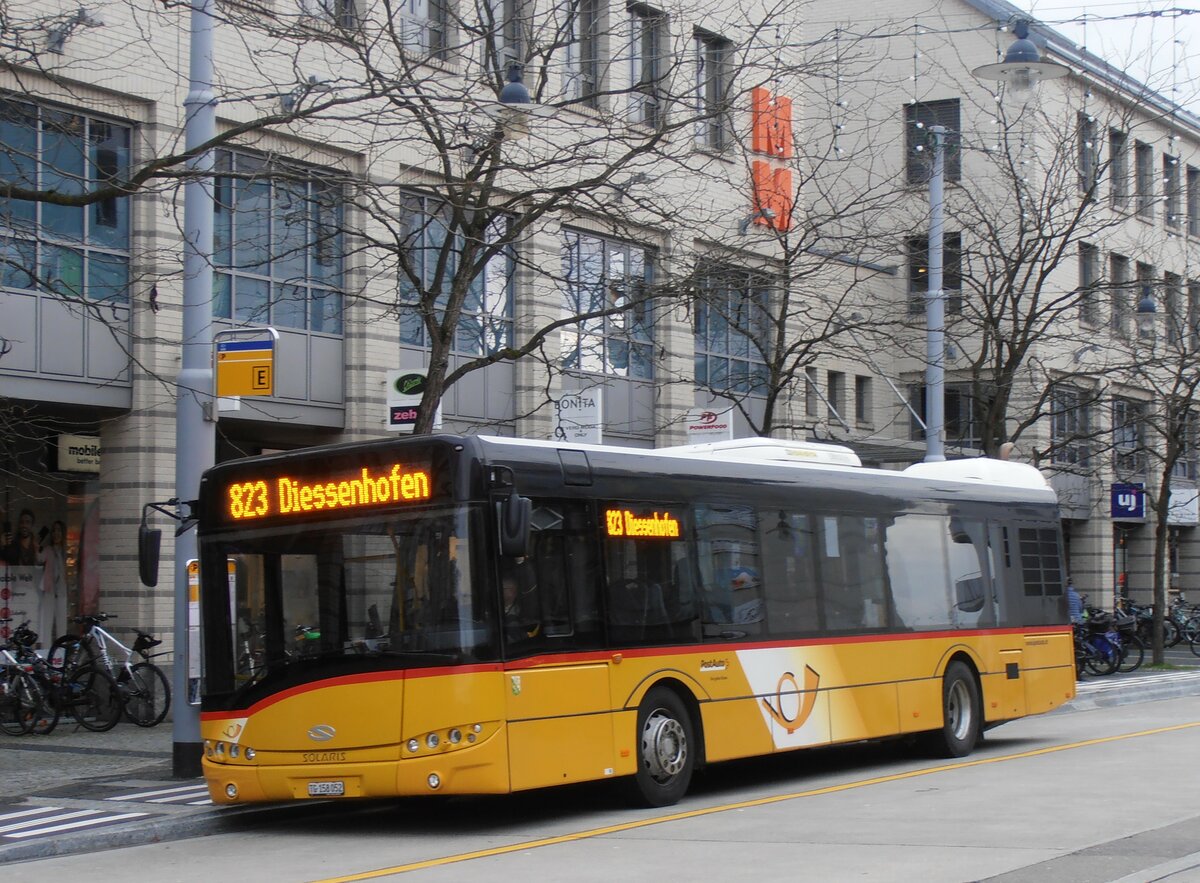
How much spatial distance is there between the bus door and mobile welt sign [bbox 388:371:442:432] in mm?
5307

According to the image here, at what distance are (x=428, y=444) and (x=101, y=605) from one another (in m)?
11.1

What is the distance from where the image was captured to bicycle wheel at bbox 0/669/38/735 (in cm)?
1928

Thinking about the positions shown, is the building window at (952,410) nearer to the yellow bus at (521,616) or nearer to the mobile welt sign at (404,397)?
the mobile welt sign at (404,397)

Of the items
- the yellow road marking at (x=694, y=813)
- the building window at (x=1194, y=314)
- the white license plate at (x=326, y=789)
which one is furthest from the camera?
the building window at (x=1194, y=314)

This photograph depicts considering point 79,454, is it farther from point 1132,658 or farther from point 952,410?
point 952,410

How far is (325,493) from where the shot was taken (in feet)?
40.6

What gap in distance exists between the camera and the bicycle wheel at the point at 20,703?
19.3m

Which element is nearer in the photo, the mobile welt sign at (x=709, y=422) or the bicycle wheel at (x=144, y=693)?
the bicycle wheel at (x=144, y=693)

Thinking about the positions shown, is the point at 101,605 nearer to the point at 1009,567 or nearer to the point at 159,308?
the point at 159,308

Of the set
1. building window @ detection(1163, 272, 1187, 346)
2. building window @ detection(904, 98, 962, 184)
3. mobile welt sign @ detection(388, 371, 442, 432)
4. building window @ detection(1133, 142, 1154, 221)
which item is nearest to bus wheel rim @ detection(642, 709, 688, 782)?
mobile welt sign @ detection(388, 371, 442, 432)

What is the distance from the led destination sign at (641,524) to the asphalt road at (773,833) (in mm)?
2108

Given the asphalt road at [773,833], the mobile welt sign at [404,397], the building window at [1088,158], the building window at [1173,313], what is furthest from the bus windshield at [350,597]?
the building window at [1173,313]

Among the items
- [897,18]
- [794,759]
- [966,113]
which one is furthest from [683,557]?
[897,18]

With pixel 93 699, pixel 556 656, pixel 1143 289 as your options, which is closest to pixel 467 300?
pixel 93 699
